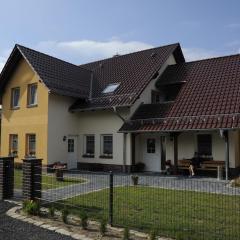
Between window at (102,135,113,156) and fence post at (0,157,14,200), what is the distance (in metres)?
10.1

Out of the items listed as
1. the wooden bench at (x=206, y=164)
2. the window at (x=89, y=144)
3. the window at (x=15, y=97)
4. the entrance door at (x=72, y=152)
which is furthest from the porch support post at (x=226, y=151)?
the window at (x=15, y=97)

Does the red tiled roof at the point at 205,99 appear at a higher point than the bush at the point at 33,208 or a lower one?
higher

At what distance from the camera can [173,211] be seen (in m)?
8.73

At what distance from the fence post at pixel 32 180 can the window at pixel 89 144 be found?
1180 cm

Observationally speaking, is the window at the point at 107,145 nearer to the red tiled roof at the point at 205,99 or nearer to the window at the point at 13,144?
the red tiled roof at the point at 205,99

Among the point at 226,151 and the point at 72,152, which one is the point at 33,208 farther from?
the point at 72,152

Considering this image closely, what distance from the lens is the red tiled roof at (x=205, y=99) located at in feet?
55.2

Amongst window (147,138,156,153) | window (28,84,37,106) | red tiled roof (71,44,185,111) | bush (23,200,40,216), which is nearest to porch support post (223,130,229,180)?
window (147,138,156,153)

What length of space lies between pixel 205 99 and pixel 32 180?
446 inches

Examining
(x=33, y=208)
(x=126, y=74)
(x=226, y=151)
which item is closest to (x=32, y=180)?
(x=33, y=208)

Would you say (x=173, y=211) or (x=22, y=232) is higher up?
(x=173, y=211)

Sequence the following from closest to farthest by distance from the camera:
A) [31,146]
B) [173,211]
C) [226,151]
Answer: [173,211] < [226,151] < [31,146]

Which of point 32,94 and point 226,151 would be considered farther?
point 32,94

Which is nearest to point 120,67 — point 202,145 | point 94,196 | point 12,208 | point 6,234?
point 202,145
